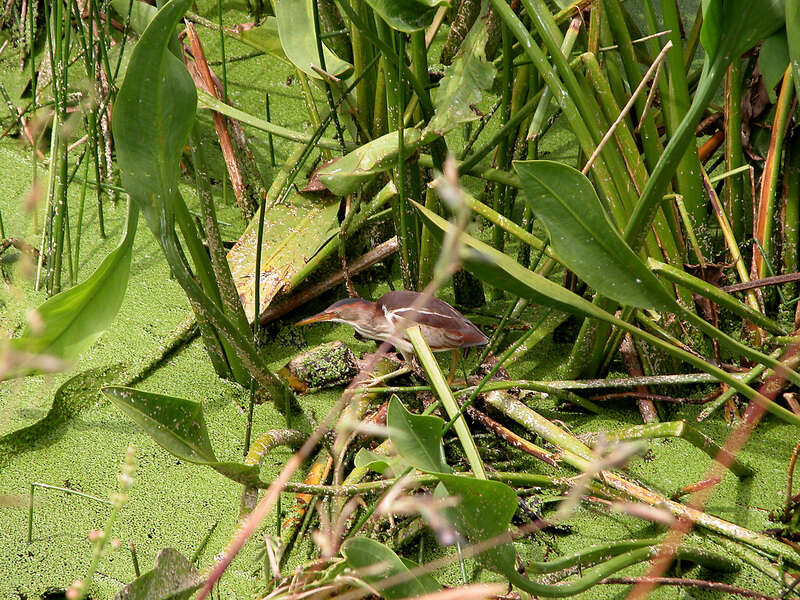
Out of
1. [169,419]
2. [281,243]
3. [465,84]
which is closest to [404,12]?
[465,84]

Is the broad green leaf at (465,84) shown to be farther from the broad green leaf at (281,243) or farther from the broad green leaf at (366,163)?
the broad green leaf at (281,243)

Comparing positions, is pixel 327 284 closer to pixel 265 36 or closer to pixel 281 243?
pixel 281 243

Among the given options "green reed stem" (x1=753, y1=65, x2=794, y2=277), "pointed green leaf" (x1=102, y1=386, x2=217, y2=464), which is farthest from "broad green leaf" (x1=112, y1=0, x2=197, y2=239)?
"green reed stem" (x1=753, y1=65, x2=794, y2=277)

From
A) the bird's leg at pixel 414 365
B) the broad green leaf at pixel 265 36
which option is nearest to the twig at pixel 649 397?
the bird's leg at pixel 414 365

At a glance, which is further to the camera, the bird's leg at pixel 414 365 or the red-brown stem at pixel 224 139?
the red-brown stem at pixel 224 139

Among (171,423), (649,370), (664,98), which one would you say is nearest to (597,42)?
(664,98)

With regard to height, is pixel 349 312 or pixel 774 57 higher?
pixel 774 57
